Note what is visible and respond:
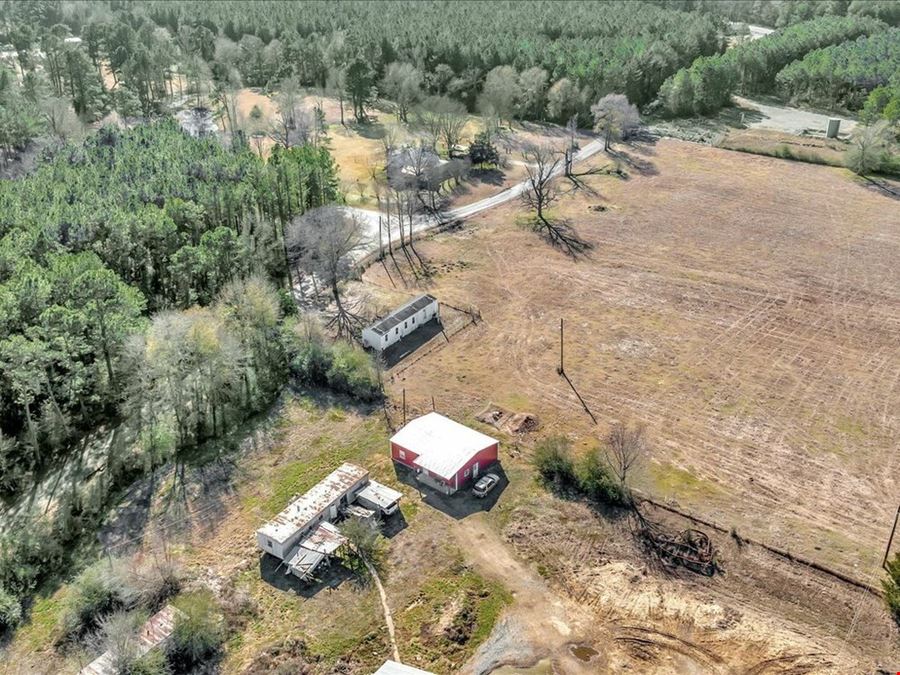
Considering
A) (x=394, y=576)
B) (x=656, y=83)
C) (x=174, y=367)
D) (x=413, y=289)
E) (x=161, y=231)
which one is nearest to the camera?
(x=394, y=576)

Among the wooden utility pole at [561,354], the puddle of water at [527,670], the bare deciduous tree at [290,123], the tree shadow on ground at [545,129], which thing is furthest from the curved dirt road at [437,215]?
the puddle of water at [527,670]

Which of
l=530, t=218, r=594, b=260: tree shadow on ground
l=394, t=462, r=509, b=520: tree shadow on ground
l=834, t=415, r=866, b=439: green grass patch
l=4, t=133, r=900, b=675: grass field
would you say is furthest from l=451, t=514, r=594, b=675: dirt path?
l=530, t=218, r=594, b=260: tree shadow on ground

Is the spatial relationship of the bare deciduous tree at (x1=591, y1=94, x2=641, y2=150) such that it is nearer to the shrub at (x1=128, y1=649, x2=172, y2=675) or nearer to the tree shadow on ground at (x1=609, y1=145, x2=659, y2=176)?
the tree shadow on ground at (x1=609, y1=145, x2=659, y2=176)

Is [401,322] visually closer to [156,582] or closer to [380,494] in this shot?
[380,494]

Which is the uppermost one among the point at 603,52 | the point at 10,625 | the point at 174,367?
the point at 603,52

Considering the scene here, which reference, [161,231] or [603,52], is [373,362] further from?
[603,52]

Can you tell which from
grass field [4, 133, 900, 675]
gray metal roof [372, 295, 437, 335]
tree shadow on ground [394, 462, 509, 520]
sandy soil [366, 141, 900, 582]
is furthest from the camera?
gray metal roof [372, 295, 437, 335]

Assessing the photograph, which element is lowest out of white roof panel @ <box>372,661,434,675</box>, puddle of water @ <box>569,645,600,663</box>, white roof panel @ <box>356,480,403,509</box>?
puddle of water @ <box>569,645,600,663</box>

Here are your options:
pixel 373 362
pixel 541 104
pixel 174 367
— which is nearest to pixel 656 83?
pixel 541 104

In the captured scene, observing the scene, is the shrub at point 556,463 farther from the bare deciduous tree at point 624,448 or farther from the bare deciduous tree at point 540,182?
the bare deciduous tree at point 540,182
